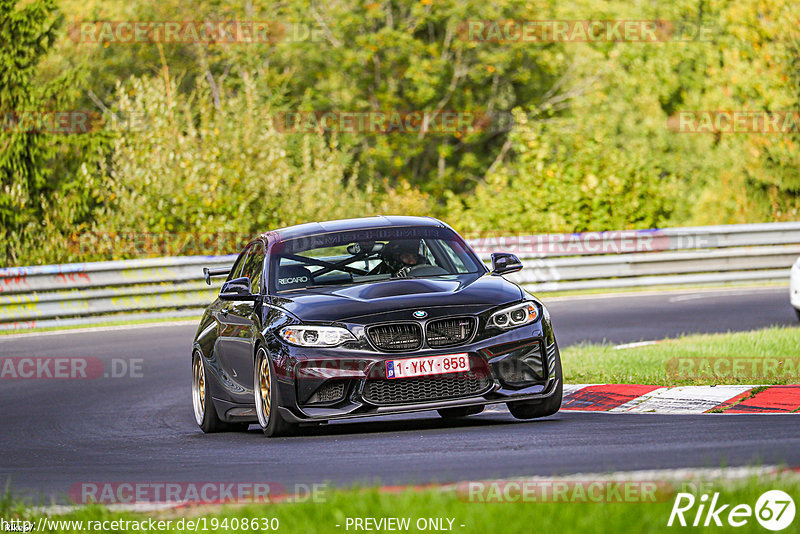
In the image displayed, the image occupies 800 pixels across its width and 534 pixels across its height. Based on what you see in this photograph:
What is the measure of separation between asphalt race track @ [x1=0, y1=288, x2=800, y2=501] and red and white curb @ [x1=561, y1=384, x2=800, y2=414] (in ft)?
1.41

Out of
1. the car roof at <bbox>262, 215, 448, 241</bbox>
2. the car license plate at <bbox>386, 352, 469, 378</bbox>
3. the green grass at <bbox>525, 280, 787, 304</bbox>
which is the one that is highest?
the car roof at <bbox>262, 215, 448, 241</bbox>

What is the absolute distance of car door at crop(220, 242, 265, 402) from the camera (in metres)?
10.2

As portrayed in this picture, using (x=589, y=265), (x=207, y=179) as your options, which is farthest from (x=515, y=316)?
(x=207, y=179)

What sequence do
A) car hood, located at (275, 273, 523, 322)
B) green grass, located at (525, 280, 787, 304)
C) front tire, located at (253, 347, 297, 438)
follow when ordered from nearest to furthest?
car hood, located at (275, 273, 523, 322), front tire, located at (253, 347, 297, 438), green grass, located at (525, 280, 787, 304)

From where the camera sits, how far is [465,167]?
152 feet

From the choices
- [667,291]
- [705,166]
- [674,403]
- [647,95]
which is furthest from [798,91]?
[674,403]

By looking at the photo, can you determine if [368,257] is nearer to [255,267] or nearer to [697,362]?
[255,267]

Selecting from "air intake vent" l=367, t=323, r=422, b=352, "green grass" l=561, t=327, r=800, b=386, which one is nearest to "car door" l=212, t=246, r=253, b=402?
"air intake vent" l=367, t=323, r=422, b=352

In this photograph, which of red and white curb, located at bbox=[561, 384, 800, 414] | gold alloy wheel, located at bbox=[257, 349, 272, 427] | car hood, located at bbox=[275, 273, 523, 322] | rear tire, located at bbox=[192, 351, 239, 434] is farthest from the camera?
rear tire, located at bbox=[192, 351, 239, 434]

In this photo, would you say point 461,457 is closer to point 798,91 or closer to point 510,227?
point 510,227

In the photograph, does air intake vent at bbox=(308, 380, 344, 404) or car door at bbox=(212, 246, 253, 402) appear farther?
car door at bbox=(212, 246, 253, 402)

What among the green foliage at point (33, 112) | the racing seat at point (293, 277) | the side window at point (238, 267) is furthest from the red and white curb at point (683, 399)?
the green foliage at point (33, 112)

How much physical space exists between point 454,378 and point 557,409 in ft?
3.46

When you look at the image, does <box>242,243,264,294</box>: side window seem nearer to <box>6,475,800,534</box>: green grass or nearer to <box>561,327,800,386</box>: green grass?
<box>561,327,800,386</box>: green grass
